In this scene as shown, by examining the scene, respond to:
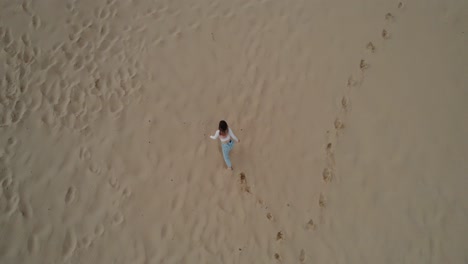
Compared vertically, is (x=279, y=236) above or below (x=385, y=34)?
below

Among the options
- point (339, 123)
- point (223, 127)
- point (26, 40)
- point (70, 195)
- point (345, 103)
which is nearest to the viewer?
point (223, 127)

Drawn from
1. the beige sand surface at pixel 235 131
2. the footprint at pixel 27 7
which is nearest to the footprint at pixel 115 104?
the beige sand surface at pixel 235 131

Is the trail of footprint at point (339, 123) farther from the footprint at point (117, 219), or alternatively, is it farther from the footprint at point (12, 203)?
the footprint at point (12, 203)

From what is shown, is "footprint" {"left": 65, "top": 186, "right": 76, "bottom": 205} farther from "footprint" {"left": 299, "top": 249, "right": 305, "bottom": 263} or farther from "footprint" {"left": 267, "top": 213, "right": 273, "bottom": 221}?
"footprint" {"left": 299, "top": 249, "right": 305, "bottom": 263}

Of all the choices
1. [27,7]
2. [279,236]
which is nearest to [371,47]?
[279,236]

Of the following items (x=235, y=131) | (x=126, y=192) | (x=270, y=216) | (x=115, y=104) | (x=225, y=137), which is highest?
(x=225, y=137)

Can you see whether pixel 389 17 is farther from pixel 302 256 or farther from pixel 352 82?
pixel 302 256
